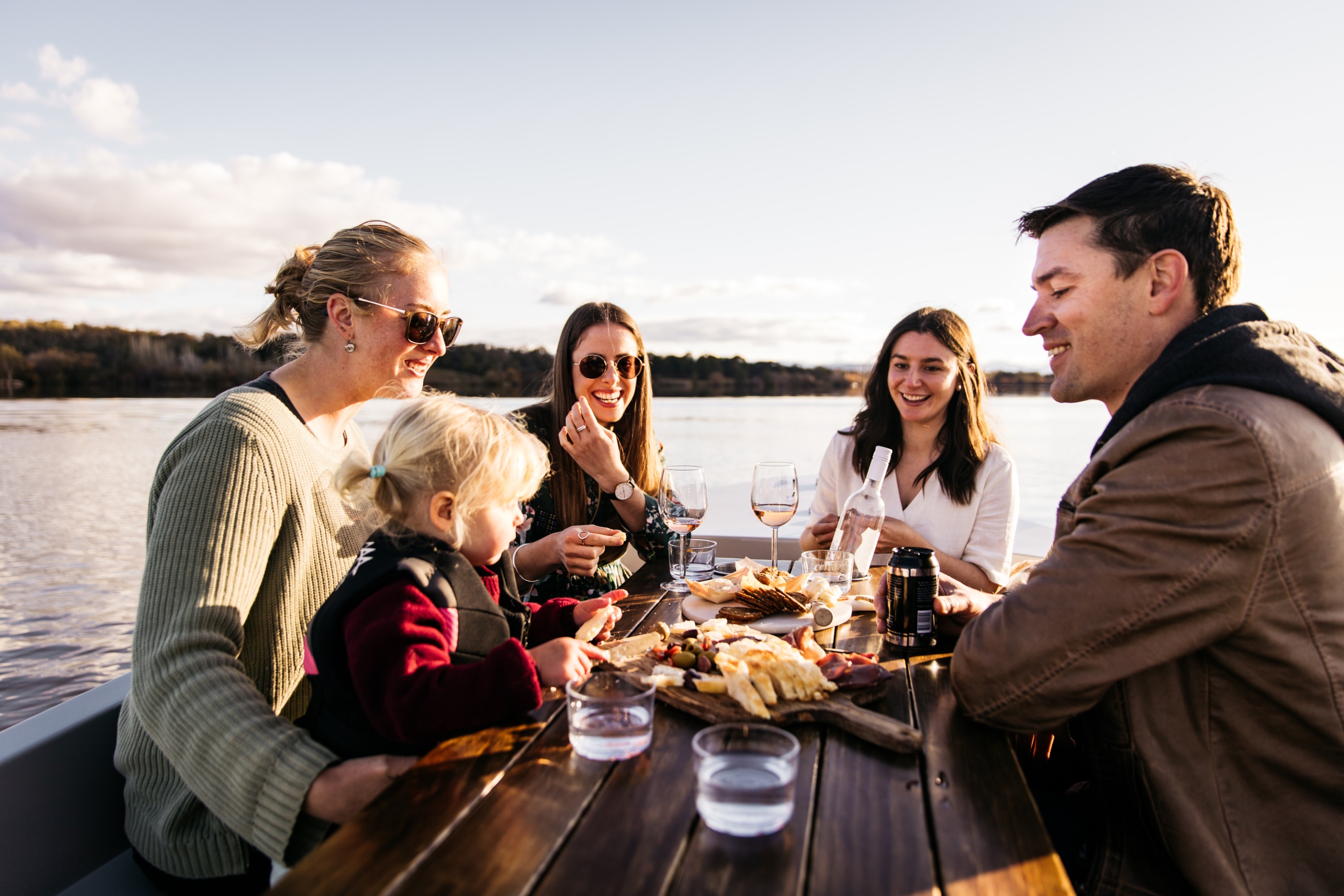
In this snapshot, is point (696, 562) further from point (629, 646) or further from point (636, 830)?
point (636, 830)

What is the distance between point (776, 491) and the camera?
255 cm

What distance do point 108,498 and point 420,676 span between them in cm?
1523

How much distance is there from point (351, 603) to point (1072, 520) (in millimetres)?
1601

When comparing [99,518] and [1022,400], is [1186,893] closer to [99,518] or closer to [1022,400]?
[99,518]

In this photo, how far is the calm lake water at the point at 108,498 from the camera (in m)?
5.55

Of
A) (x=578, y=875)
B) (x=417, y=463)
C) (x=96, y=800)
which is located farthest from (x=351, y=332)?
(x=578, y=875)

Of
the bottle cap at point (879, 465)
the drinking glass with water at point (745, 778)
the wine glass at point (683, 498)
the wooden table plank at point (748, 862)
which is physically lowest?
the wooden table plank at point (748, 862)

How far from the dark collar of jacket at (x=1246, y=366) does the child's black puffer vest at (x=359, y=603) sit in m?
1.56

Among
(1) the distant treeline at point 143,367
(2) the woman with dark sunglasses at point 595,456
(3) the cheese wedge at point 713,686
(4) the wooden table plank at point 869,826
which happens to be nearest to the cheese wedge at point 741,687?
(3) the cheese wedge at point 713,686

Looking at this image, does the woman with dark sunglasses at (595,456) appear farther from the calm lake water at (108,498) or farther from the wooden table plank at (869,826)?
the wooden table plank at (869,826)

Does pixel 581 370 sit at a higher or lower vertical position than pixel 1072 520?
higher

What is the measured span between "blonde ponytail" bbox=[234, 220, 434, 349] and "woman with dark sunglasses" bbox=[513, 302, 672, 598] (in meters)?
0.90

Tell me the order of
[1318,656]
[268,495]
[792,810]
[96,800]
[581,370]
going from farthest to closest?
[581,370]
[96,800]
[268,495]
[1318,656]
[792,810]

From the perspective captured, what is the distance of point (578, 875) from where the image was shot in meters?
0.94
